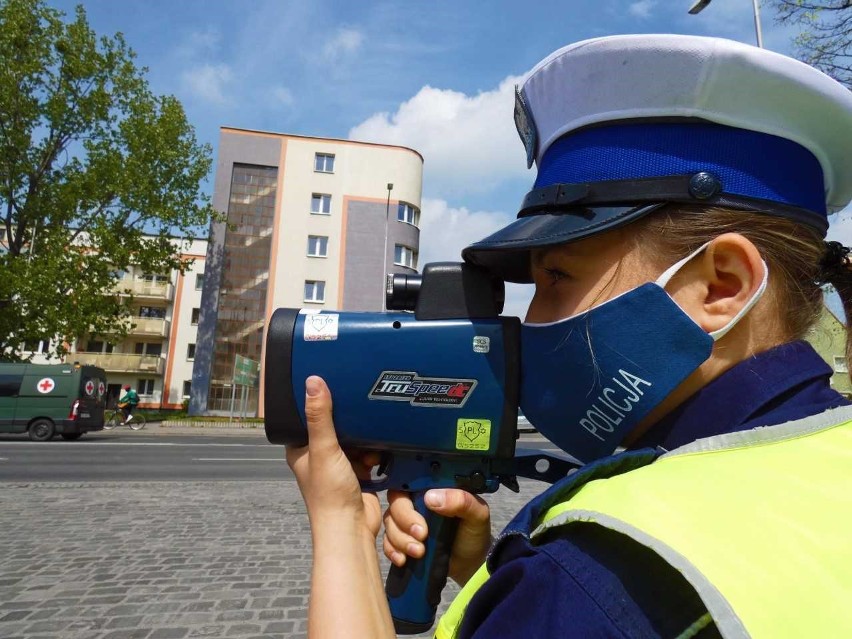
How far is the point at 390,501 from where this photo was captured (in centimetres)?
162

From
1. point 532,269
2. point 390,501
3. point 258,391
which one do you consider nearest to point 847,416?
point 532,269

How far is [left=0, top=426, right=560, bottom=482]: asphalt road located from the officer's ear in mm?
9950

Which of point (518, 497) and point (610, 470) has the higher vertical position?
point (610, 470)

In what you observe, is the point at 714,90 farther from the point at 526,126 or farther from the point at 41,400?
the point at 41,400

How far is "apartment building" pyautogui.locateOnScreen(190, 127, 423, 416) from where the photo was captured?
3206cm

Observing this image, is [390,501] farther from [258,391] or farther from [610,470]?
[258,391]

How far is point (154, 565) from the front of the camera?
4.88 m

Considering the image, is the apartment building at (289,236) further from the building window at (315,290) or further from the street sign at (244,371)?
the street sign at (244,371)

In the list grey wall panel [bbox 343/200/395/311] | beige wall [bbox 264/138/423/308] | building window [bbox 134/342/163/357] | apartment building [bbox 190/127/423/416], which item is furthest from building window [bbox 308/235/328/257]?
building window [bbox 134/342/163/357]

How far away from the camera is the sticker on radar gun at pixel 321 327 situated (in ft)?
4.57

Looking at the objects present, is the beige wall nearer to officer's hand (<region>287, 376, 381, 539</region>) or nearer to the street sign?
the street sign

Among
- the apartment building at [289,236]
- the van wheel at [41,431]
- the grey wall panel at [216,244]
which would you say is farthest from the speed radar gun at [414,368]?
the grey wall panel at [216,244]

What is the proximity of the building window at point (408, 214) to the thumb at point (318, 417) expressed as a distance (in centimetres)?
3328

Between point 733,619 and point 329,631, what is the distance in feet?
2.20
